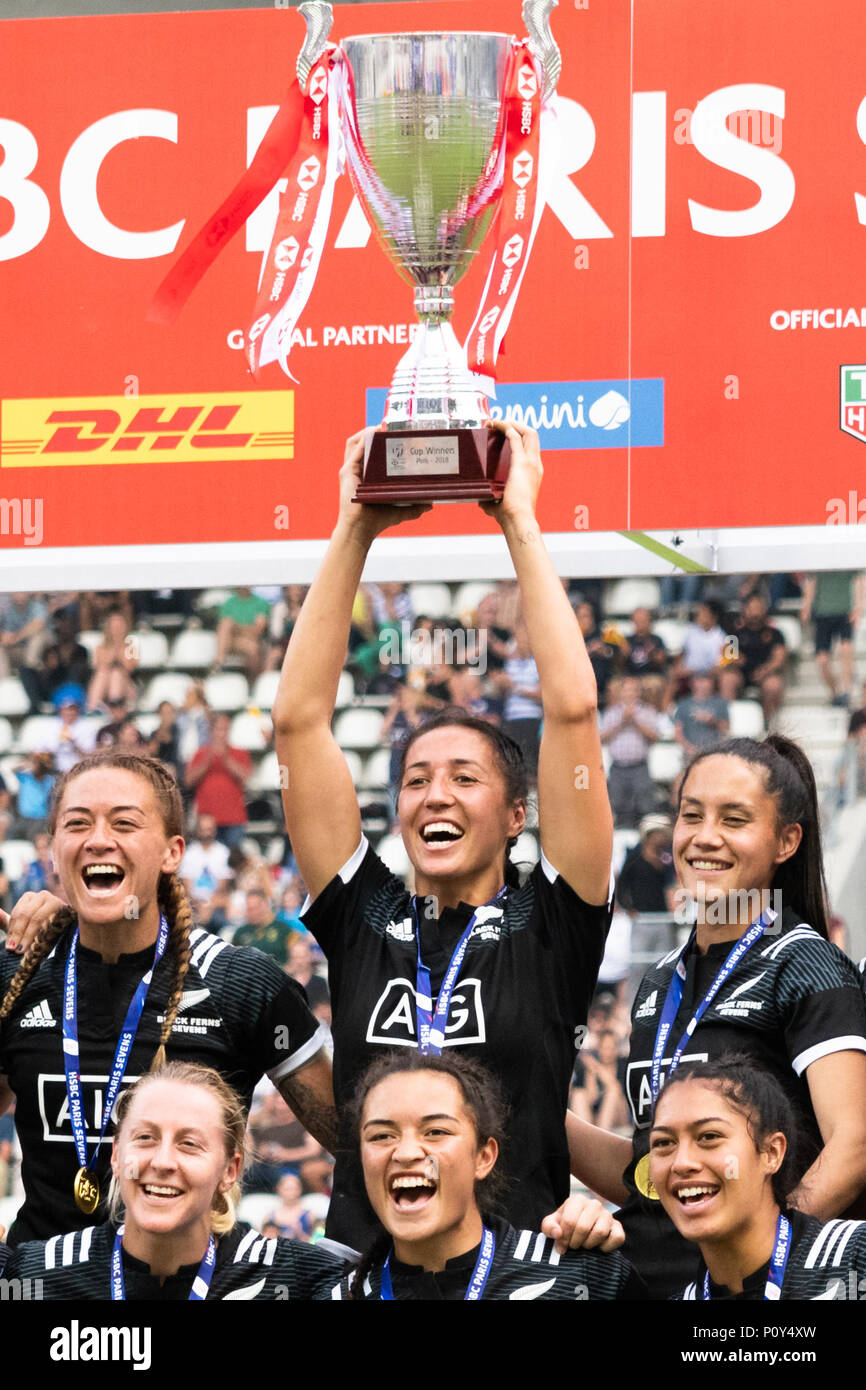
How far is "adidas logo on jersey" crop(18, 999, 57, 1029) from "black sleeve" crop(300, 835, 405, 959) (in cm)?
37

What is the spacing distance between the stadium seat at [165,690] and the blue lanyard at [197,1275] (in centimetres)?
210

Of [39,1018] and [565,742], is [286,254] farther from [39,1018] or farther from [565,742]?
[39,1018]

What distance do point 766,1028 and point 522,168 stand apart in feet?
4.00

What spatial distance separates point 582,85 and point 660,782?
1461 mm

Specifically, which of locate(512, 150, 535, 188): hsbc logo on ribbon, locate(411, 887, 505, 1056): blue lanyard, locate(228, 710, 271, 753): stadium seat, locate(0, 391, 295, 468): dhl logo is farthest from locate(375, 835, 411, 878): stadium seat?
locate(512, 150, 535, 188): hsbc logo on ribbon

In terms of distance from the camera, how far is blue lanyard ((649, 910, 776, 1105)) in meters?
2.66

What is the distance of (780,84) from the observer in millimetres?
3582

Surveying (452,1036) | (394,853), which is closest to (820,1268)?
(452,1036)

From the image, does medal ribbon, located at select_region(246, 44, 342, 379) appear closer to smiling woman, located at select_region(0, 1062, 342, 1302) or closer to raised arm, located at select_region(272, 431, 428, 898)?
raised arm, located at select_region(272, 431, 428, 898)

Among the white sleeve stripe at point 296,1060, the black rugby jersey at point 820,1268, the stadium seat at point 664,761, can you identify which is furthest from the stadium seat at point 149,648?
the black rugby jersey at point 820,1268

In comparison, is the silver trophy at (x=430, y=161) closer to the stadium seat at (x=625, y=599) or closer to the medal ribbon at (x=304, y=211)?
the medal ribbon at (x=304, y=211)

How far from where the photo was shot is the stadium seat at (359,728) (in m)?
4.64

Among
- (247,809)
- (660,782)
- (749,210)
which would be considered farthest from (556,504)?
(247,809)
